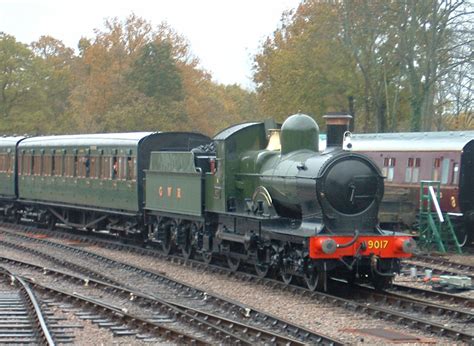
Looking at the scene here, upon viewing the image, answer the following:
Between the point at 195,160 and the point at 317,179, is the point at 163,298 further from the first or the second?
the point at 195,160

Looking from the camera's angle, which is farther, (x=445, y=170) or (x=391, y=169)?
(x=391, y=169)

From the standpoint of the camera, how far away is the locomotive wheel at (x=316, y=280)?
47.1 ft

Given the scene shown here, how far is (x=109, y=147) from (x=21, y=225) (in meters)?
8.28

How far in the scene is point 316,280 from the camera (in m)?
14.5

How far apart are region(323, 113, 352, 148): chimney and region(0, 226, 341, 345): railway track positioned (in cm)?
333

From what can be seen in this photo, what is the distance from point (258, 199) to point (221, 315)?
3.71 meters

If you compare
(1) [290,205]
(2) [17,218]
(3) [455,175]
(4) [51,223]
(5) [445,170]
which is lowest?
(2) [17,218]

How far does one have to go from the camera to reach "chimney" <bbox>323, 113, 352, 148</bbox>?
14555 millimetres

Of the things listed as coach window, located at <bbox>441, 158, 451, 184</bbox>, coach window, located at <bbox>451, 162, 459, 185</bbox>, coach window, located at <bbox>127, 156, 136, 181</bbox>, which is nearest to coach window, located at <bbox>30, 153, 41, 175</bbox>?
coach window, located at <bbox>127, 156, 136, 181</bbox>

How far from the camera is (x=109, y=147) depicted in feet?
79.8

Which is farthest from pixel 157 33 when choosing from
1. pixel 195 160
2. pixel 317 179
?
pixel 317 179

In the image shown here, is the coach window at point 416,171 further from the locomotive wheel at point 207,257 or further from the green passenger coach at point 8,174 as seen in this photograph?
the green passenger coach at point 8,174

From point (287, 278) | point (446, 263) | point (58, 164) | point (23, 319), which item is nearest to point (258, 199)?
point (287, 278)

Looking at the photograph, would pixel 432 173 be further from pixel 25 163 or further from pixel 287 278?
pixel 25 163
